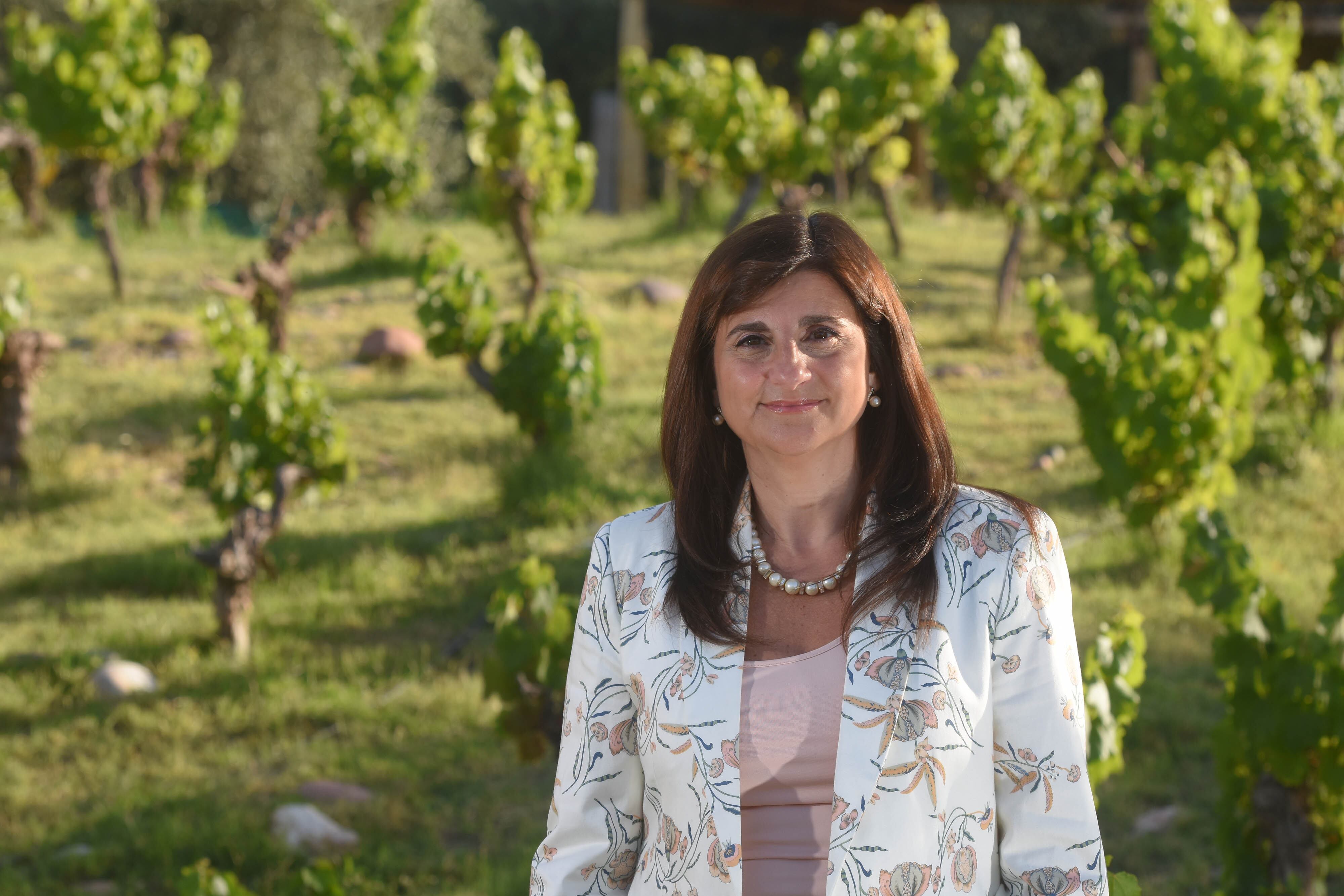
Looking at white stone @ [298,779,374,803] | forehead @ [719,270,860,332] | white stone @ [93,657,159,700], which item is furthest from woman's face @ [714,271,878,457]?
white stone @ [93,657,159,700]

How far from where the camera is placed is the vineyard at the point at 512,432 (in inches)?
154

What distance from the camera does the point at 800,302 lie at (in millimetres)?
1878

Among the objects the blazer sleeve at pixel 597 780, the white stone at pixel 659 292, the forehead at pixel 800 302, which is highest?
the white stone at pixel 659 292

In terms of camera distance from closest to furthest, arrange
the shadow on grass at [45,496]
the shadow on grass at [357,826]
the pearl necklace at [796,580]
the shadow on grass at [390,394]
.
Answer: the pearl necklace at [796,580] < the shadow on grass at [357,826] < the shadow on grass at [45,496] < the shadow on grass at [390,394]

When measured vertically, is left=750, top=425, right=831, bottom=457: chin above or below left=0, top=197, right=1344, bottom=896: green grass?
above

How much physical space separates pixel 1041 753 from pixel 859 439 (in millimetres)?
587

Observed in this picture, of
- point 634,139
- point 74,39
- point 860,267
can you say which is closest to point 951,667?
point 860,267

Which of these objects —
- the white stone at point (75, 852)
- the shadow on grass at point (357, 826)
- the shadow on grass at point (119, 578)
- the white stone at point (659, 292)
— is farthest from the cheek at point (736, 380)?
the white stone at point (659, 292)

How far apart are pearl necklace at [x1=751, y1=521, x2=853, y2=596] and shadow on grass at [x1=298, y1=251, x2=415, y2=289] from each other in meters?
9.80

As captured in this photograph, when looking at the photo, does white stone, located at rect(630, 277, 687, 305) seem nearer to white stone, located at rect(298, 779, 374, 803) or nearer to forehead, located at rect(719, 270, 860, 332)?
white stone, located at rect(298, 779, 374, 803)

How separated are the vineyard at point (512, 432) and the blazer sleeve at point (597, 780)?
2.86 ft

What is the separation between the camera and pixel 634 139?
15391 millimetres

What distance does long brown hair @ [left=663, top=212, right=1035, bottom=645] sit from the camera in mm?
1851

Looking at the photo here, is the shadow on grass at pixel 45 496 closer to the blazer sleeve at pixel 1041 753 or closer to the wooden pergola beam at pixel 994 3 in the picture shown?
the blazer sleeve at pixel 1041 753
